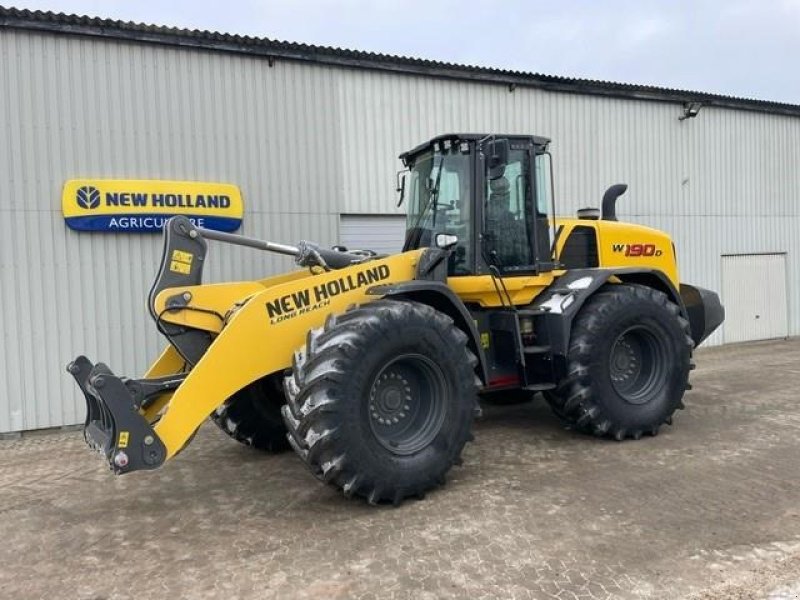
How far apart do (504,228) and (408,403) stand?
199 cm

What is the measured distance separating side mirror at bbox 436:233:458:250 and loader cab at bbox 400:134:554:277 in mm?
12

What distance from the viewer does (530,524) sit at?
4.41 m

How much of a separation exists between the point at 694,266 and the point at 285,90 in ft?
28.3

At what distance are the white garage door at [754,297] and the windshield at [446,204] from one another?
9.47 m

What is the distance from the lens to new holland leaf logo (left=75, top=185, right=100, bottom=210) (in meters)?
8.05

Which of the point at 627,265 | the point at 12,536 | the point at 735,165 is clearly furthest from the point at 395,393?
the point at 735,165

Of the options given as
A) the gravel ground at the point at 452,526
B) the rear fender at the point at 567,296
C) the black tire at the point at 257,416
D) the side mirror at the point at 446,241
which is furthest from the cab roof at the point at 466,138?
the gravel ground at the point at 452,526

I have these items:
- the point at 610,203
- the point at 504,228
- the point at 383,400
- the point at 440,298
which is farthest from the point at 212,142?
the point at 383,400

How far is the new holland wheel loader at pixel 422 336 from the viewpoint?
4.41 m

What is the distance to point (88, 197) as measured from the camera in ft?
26.5

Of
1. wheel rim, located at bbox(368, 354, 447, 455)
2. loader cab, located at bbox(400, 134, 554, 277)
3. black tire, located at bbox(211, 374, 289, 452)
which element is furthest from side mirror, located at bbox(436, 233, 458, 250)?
black tire, located at bbox(211, 374, 289, 452)

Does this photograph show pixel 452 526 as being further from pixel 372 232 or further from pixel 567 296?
pixel 372 232

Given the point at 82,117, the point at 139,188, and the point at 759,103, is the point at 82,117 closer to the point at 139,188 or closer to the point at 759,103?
the point at 139,188

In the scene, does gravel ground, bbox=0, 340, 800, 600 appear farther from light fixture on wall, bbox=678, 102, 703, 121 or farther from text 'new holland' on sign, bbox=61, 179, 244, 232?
light fixture on wall, bbox=678, 102, 703, 121
